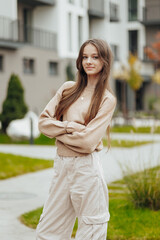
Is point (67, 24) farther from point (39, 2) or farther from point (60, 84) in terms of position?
point (60, 84)

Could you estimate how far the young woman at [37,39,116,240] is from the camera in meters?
3.98

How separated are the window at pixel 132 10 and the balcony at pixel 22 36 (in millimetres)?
13519

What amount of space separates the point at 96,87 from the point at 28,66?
2702cm

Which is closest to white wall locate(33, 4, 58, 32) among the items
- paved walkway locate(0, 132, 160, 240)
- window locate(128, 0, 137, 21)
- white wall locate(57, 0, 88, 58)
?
white wall locate(57, 0, 88, 58)

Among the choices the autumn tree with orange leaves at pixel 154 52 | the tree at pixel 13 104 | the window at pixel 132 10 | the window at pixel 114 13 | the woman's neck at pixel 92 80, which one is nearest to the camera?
the woman's neck at pixel 92 80

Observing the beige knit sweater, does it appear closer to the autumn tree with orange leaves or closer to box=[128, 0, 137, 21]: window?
the autumn tree with orange leaves

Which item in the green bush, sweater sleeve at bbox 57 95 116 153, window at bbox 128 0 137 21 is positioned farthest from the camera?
window at bbox 128 0 137 21

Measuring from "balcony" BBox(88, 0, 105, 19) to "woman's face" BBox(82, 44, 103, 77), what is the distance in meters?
33.5

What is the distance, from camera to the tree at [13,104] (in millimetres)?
20703

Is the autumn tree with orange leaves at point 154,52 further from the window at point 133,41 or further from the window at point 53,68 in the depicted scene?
A: the window at point 53,68

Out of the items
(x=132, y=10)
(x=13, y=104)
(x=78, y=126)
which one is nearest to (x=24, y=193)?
(x=78, y=126)

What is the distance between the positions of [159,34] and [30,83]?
14.5 metres

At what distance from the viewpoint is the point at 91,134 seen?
13.1 feet

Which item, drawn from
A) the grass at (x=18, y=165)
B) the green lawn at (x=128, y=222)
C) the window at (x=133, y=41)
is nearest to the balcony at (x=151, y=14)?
the window at (x=133, y=41)
